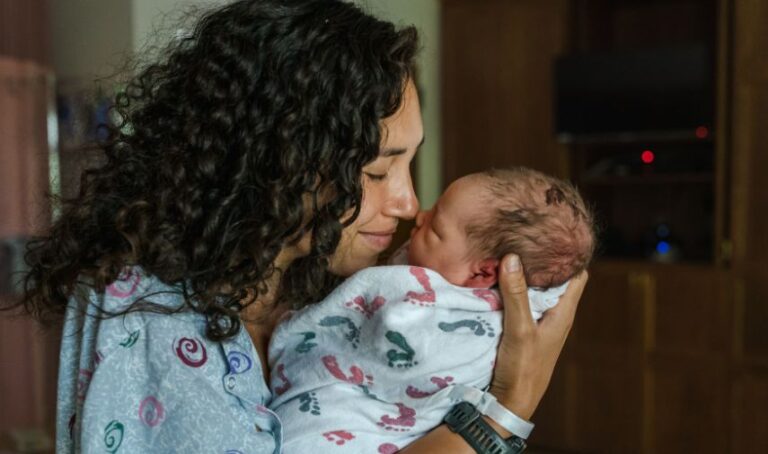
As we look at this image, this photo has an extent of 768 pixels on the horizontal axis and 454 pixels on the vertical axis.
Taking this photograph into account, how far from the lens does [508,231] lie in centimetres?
145

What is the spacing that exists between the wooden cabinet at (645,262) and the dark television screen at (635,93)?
0.11 metres

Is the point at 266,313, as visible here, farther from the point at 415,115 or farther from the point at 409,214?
the point at 415,115

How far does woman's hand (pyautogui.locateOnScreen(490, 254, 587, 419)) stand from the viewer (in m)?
1.33

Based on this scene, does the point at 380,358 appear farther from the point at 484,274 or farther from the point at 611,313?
the point at 611,313

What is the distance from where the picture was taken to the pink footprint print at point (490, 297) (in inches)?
54.0

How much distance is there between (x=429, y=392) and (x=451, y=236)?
11.9 inches

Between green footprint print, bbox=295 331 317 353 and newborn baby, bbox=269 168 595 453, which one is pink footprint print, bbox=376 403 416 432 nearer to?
newborn baby, bbox=269 168 595 453

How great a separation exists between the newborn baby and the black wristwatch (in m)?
0.03

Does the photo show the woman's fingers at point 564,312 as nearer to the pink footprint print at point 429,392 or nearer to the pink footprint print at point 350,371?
the pink footprint print at point 429,392

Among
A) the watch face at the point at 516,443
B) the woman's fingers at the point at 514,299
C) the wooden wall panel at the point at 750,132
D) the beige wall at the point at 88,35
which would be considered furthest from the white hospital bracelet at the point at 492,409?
the beige wall at the point at 88,35

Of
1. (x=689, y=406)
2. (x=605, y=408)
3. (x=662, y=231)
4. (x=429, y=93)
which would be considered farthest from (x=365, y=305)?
(x=429, y=93)

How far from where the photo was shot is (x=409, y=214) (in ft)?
4.40

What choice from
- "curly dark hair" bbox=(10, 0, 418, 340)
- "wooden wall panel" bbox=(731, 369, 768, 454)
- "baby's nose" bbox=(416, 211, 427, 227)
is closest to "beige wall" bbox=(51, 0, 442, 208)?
"wooden wall panel" bbox=(731, 369, 768, 454)

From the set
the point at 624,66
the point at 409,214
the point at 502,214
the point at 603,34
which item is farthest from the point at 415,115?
the point at 603,34
